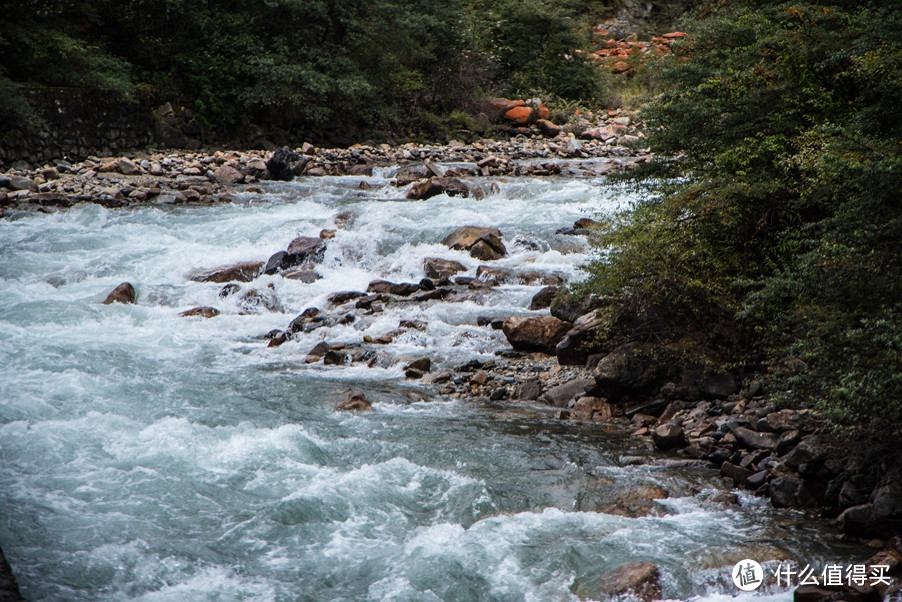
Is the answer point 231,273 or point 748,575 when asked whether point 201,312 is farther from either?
point 748,575

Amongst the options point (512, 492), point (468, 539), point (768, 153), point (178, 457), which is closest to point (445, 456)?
point (512, 492)

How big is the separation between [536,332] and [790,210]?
3.02 metres

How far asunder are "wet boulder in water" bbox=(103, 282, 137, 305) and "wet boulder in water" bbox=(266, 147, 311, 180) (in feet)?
27.7

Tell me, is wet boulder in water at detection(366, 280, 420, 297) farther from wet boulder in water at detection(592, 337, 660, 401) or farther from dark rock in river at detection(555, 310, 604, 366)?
wet boulder in water at detection(592, 337, 660, 401)

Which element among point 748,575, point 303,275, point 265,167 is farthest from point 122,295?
point 748,575

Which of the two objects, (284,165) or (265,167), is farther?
(265,167)

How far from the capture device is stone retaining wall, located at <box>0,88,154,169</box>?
18.5 metres

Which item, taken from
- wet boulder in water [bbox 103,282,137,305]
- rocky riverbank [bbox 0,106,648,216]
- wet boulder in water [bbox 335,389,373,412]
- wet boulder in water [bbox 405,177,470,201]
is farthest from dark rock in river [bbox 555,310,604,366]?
wet boulder in water [bbox 405,177,470,201]

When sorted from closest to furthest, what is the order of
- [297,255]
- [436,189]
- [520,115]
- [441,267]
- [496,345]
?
[496,345] < [441,267] < [297,255] < [436,189] < [520,115]

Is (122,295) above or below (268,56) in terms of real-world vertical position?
below

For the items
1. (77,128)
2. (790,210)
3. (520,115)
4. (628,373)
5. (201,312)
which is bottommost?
(201,312)

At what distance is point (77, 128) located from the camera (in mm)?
19844

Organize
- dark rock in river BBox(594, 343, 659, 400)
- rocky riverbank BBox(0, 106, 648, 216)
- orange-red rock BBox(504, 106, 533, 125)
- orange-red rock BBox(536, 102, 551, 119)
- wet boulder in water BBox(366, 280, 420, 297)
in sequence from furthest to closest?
orange-red rock BBox(536, 102, 551, 119)
orange-red rock BBox(504, 106, 533, 125)
rocky riverbank BBox(0, 106, 648, 216)
wet boulder in water BBox(366, 280, 420, 297)
dark rock in river BBox(594, 343, 659, 400)

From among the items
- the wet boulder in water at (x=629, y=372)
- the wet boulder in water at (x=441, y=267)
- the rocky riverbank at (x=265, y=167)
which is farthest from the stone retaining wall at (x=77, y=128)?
the wet boulder in water at (x=629, y=372)
